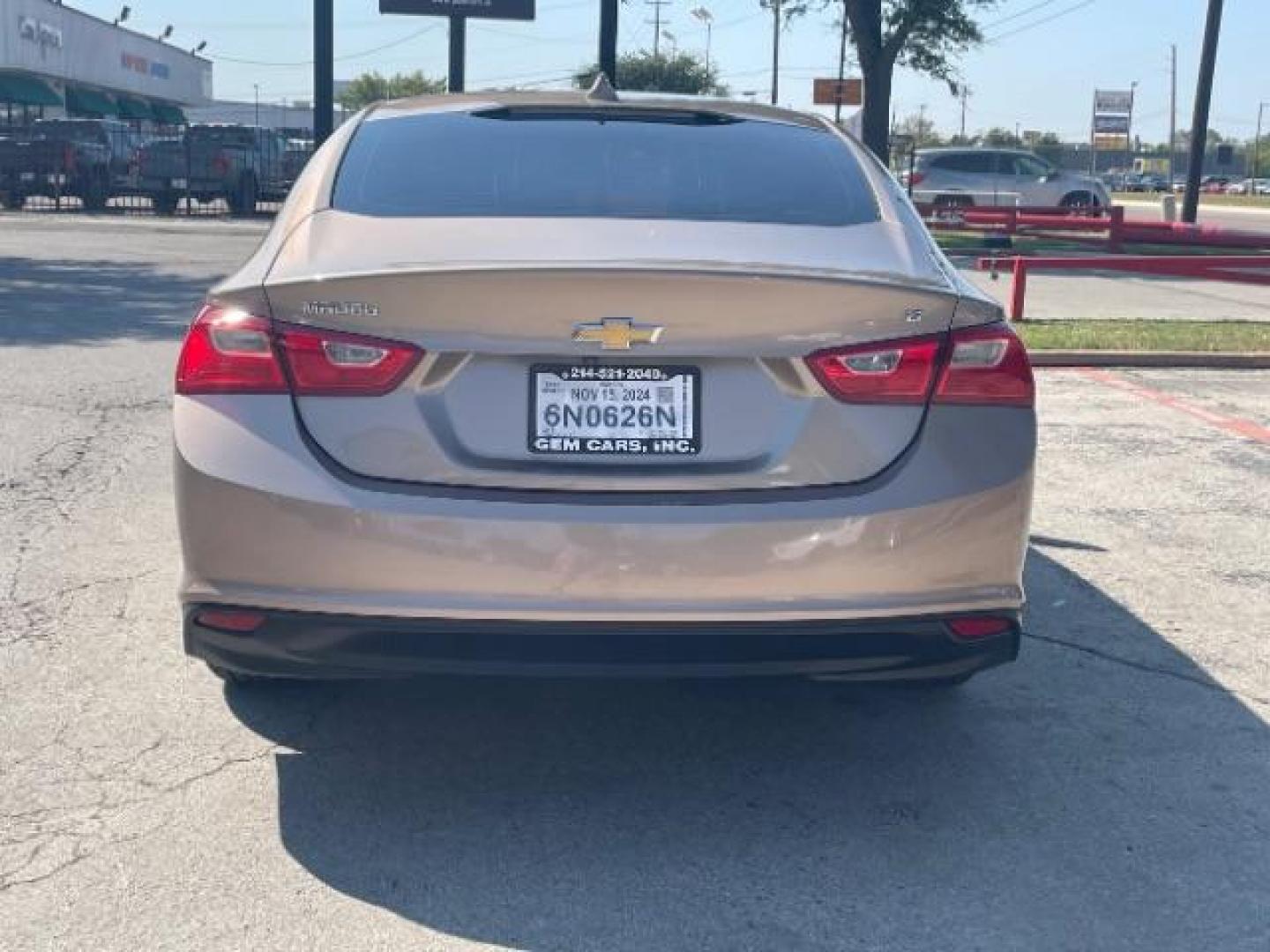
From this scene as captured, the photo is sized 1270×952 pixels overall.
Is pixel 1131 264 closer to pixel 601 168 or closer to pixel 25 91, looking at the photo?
pixel 601 168

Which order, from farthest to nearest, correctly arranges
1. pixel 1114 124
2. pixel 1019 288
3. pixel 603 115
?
pixel 1114 124 → pixel 1019 288 → pixel 603 115

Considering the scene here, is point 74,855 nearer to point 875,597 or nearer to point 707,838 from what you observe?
point 707,838

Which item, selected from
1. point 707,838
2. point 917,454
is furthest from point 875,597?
point 707,838

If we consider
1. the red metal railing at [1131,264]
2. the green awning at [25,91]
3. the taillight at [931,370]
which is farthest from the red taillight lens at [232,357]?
the green awning at [25,91]

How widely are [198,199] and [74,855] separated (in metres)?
32.2

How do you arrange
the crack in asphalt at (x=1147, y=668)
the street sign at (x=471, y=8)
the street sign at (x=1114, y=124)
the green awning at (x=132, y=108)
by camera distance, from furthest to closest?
the street sign at (x=1114, y=124) → the green awning at (x=132, y=108) → the street sign at (x=471, y=8) → the crack in asphalt at (x=1147, y=668)

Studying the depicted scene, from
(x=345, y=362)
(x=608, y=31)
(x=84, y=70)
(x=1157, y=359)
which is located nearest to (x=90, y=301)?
(x=1157, y=359)

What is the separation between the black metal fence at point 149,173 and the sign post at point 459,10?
6.59 metres

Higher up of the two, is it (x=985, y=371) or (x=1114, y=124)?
(x=1114, y=124)

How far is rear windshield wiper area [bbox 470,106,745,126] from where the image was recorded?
456 centimetres

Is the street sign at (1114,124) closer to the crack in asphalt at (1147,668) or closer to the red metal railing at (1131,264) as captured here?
the red metal railing at (1131,264)

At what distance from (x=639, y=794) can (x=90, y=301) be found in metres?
11.7

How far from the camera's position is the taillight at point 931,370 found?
11.3 ft

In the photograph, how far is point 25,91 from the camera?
51.5m
